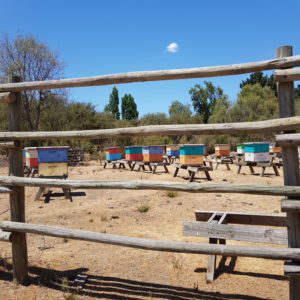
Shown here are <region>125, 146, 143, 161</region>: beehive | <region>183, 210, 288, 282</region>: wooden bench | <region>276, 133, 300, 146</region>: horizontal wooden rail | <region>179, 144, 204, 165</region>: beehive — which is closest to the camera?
<region>276, 133, 300, 146</region>: horizontal wooden rail

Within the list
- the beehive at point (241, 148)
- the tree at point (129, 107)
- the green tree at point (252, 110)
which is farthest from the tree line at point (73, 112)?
the tree at point (129, 107)

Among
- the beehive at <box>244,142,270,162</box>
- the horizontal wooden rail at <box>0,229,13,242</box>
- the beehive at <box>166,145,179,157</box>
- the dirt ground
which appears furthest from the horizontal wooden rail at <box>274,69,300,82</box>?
the beehive at <box>166,145,179,157</box>

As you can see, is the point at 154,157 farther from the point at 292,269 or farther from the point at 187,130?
the point at 292,269

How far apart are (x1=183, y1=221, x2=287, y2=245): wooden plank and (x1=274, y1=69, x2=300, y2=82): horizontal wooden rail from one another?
1.77 metres

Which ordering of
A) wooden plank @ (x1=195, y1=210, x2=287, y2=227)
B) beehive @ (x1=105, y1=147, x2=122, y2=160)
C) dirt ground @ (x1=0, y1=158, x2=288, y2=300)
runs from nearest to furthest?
dirt ground @ (x1=0, y1=158, x2=288, y2=300) < wooden plank @ (x1=195, y1=210, x2=287, y2=227) < beehive @ (x1=105, y1=147, x2=122, y2=160)

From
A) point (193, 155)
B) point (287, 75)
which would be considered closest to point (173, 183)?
point (287, 75)

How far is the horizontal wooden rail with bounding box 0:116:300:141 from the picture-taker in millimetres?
2545

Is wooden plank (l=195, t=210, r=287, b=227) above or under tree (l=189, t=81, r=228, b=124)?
under

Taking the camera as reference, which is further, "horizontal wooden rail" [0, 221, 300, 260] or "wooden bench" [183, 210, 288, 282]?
"wooden bench" [183, 210, 288, 282]

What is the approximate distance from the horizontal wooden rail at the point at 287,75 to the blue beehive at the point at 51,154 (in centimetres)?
743

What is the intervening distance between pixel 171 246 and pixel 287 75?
187 centimetres

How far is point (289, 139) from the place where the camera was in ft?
8.17

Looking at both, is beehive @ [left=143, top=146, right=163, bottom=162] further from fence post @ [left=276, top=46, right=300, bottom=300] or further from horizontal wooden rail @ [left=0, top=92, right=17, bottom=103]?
fence post @ [left=276, top=46, right=300, bottom=300]

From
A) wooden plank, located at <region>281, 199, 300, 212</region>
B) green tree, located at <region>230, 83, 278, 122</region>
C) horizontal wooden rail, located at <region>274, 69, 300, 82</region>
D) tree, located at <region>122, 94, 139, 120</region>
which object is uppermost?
tree, located at <region>122, 94, 139, 120</region>
